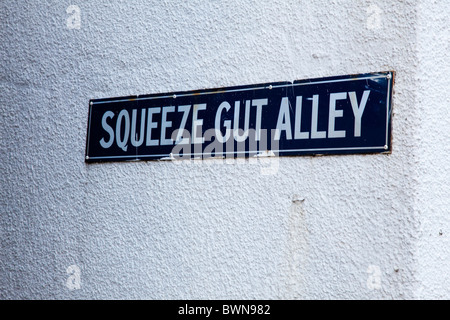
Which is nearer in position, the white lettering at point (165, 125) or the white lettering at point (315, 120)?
the white lettering at point (315, 120)

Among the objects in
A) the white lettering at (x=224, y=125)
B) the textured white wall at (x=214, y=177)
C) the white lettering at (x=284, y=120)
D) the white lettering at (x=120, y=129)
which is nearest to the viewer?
the textured white wall at (x=214, y=177)

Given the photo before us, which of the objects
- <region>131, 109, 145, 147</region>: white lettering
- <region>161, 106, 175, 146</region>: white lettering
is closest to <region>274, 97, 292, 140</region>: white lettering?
<region>161, 106, 175, 146</region>: white lettering

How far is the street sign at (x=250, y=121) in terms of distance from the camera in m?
2.14

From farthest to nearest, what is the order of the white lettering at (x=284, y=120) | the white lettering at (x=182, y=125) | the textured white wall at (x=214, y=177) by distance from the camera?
the white lettering at (x=182, y=125)
the white lettering at (x=284, y=120)
the textured white wall at (x=214, y=177)

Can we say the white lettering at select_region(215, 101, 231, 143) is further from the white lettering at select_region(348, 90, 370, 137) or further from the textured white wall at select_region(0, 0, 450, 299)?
the white lettering at select_region(348, 90, 370, 137)

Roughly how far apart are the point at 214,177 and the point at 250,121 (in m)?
0.29

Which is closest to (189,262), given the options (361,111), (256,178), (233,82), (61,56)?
(256,178)

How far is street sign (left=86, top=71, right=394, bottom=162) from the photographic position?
2139 millimetres

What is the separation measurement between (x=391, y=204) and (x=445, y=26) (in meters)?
0.73

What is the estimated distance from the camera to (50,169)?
9.39 ft

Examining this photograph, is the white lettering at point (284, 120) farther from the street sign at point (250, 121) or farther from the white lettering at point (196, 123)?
the white lettering at point (196, 123)

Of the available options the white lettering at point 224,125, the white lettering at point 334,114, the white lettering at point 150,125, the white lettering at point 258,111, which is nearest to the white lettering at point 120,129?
the white lettering at point 150,125

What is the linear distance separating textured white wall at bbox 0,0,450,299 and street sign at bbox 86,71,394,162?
0.15 ft

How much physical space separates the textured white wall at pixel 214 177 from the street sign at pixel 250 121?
0.05 m
